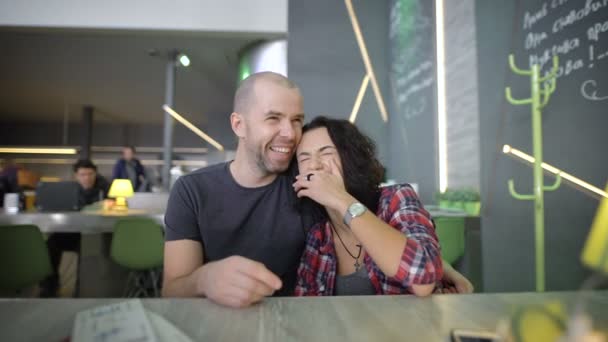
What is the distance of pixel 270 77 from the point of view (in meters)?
1.30

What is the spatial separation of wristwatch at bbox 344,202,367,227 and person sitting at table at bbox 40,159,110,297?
249 centimetres

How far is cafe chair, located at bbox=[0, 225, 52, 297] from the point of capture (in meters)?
1.89

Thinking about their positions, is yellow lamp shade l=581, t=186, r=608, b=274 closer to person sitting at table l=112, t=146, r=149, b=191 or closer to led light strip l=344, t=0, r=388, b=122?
led light strip l=344, t=0, r=388, b=122

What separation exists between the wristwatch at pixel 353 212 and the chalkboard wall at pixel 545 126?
4.40 ft

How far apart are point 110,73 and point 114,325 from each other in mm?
6604

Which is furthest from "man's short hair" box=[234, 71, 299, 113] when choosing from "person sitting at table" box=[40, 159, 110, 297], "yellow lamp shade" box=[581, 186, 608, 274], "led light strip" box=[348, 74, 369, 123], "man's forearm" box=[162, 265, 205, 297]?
"led light strip" box=[348, 74, 369, 123]

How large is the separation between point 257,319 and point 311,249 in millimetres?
572

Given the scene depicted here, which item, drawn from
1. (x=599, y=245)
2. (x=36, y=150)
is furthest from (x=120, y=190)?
(x=36, y=150)

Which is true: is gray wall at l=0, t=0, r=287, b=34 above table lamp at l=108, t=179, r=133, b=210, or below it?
above

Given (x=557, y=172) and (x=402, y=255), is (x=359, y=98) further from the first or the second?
(x=402, y=255)

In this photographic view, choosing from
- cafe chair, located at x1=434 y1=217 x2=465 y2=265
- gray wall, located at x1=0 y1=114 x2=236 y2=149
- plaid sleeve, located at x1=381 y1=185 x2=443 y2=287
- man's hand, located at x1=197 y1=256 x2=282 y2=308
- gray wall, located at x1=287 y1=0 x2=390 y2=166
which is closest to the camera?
man's hand, located at x1=197 y1=256 x2=282 y2=308

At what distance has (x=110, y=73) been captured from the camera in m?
6.13

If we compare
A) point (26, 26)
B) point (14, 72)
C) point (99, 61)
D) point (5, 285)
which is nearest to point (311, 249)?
point (5, 285)

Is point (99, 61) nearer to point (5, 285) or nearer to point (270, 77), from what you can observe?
point (5, 285)
